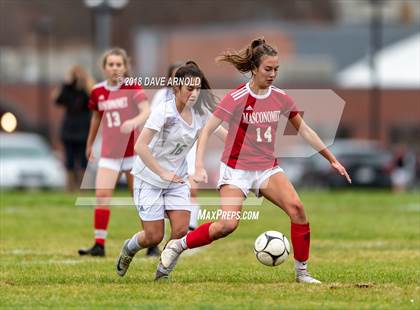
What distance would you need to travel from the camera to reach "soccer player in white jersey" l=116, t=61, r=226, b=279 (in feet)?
30.5

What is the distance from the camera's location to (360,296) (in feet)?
27.4

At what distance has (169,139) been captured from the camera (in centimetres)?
948

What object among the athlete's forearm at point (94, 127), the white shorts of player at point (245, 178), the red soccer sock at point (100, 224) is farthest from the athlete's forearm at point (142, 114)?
the white shorts of player at point (245, 178)

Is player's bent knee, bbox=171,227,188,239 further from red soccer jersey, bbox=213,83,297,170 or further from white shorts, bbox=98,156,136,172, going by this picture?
white shorts, bbox=98,156,136,172

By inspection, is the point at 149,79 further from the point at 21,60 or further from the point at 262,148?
the point at 21,60

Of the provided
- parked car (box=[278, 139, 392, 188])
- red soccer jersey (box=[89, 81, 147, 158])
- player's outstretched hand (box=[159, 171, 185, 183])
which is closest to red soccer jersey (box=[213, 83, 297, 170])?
player's outstretched hand (box=[159, 171, 185, 183])

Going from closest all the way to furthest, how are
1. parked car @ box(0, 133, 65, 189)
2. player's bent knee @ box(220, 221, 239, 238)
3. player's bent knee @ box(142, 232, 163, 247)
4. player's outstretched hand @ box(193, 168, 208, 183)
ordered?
player's outstretched hand @ box(193, 168, 208, 183) → player's bent knee @ box(220, 221, 239, 238) → player's bent knee @ box(142, 232, 163, 247) → parked car @ box(0, 133, 65, 189)

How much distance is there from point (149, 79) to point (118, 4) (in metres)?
13.5

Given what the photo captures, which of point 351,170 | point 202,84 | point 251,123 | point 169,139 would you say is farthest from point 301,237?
point 351,170

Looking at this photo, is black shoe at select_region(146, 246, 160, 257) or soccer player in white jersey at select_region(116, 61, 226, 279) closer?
soccer player in white jersey at select_region(116, 61, 226, 279)

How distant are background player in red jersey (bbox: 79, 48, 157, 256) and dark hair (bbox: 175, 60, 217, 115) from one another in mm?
2340

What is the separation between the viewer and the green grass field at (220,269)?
8.19 metres

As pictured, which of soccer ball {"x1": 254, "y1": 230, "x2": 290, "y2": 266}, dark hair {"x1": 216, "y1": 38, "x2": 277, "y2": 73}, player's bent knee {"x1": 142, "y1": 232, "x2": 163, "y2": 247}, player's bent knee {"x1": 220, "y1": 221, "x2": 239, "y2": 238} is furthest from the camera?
player's bent knee {"x1": 142, "y1": 232, "x2": 163, "y2": 247}

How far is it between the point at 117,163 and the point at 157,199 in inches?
98.5
